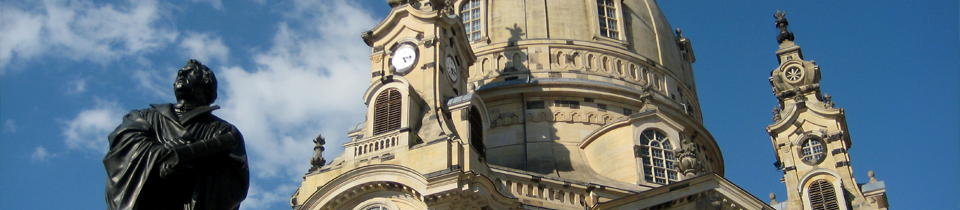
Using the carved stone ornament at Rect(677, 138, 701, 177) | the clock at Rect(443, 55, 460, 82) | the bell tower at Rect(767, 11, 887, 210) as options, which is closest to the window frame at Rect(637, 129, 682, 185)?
the carved stone ornament at Rect(677, 138, 701, 177)

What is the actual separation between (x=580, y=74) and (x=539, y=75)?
5.02ft

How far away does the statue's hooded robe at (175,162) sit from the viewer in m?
6.53

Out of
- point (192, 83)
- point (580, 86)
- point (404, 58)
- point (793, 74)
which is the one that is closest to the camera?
point (192, 83)

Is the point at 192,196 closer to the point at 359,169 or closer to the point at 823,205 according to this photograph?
the point at 359,169

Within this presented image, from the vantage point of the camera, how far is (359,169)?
2489 cm

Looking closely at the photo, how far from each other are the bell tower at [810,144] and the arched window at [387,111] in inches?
532

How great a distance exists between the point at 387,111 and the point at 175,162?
68.9 ft

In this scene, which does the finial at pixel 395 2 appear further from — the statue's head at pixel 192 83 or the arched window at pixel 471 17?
the statue's head at pixel 192 83

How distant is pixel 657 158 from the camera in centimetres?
3184

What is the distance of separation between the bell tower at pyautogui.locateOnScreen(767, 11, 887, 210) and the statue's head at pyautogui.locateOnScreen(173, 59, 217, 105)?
2684 centimetres

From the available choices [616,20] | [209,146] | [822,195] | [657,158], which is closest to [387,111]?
[657,158]

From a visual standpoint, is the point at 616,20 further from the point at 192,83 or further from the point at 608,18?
the point at 192,83

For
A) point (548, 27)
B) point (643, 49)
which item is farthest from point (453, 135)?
point (643, 49)

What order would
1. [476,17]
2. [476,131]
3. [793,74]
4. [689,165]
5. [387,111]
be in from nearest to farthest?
1. [689,165]
2. [387,111]
3. [476,131]
4. [793,74]
5. [476,17]
